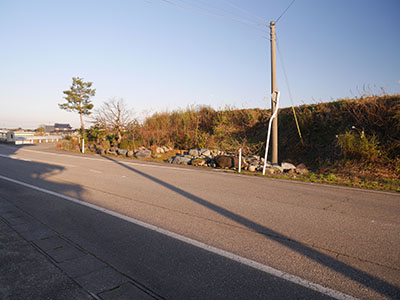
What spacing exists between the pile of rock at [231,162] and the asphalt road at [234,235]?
426 cm

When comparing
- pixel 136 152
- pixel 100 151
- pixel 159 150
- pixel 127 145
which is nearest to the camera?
pixel 136 152

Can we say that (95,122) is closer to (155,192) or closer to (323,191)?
(155,192)

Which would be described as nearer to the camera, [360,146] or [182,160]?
[360,146]

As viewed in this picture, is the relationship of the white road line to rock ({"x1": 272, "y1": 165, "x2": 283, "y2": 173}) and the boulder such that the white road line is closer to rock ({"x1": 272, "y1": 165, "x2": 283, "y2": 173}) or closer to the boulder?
rock ({"x1": 272, "y1": 165, "x2": 283, "y2": 173})

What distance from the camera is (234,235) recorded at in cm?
477

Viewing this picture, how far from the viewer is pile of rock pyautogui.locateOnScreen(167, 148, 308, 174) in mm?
13347

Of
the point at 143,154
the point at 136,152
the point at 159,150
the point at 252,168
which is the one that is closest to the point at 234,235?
the point at 252,168

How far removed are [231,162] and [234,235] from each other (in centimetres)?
1032

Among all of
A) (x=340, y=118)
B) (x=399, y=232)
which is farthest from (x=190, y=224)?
(x=340, y=118)

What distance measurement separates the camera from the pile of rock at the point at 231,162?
1335cm

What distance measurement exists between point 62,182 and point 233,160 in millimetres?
8400

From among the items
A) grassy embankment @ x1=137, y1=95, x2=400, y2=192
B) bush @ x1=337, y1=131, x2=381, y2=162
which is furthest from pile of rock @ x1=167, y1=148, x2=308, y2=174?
bush @ x1=337, y1=131, x2=381, y2=162

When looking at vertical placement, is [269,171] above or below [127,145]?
below

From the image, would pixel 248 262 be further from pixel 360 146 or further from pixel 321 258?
pixel 360 146
